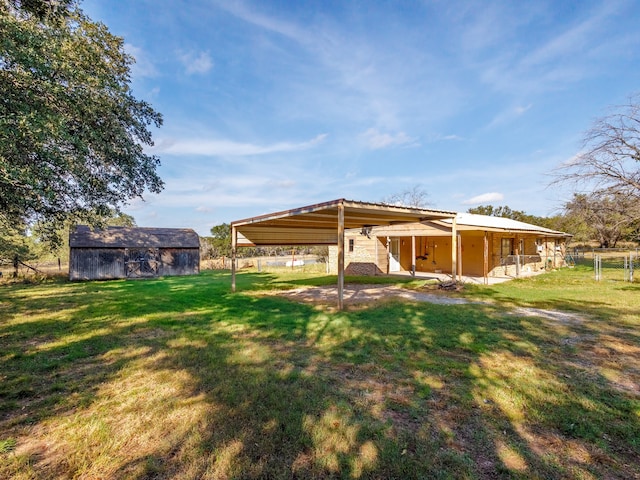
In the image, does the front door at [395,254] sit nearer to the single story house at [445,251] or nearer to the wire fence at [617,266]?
the single story house at [445,251]

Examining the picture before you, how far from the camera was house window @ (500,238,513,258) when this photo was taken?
53.7 ft

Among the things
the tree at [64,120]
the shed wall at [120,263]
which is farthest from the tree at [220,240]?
the tree at [64,120]

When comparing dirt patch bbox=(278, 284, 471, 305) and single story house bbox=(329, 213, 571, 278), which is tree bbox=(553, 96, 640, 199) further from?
dirt patch bbox=(278, 284, 471, 305)

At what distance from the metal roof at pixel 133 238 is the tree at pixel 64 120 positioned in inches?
434

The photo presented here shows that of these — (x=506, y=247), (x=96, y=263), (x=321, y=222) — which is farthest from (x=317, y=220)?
(x=96, y=263)

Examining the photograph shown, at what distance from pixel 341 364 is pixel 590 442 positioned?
249 centimetres

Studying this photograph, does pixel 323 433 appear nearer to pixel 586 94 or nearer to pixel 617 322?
pixel 617 322

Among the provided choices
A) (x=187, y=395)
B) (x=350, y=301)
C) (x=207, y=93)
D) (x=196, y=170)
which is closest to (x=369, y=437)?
(x=187, y=395)

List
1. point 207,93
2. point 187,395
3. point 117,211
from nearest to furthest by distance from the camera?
point 187,395
point 117,211
point 207,93

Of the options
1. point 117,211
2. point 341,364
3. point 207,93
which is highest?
point 207,93

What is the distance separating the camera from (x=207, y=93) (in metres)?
14.4

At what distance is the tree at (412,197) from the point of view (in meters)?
38.1

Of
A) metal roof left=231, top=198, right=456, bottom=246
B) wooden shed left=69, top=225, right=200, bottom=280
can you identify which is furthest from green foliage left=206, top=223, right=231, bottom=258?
metal roof left=231, top=198, right=456, bottom=246

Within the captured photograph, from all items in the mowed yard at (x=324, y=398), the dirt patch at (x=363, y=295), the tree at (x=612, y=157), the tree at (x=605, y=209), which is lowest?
the mowed yard at (x=324, y=398)
